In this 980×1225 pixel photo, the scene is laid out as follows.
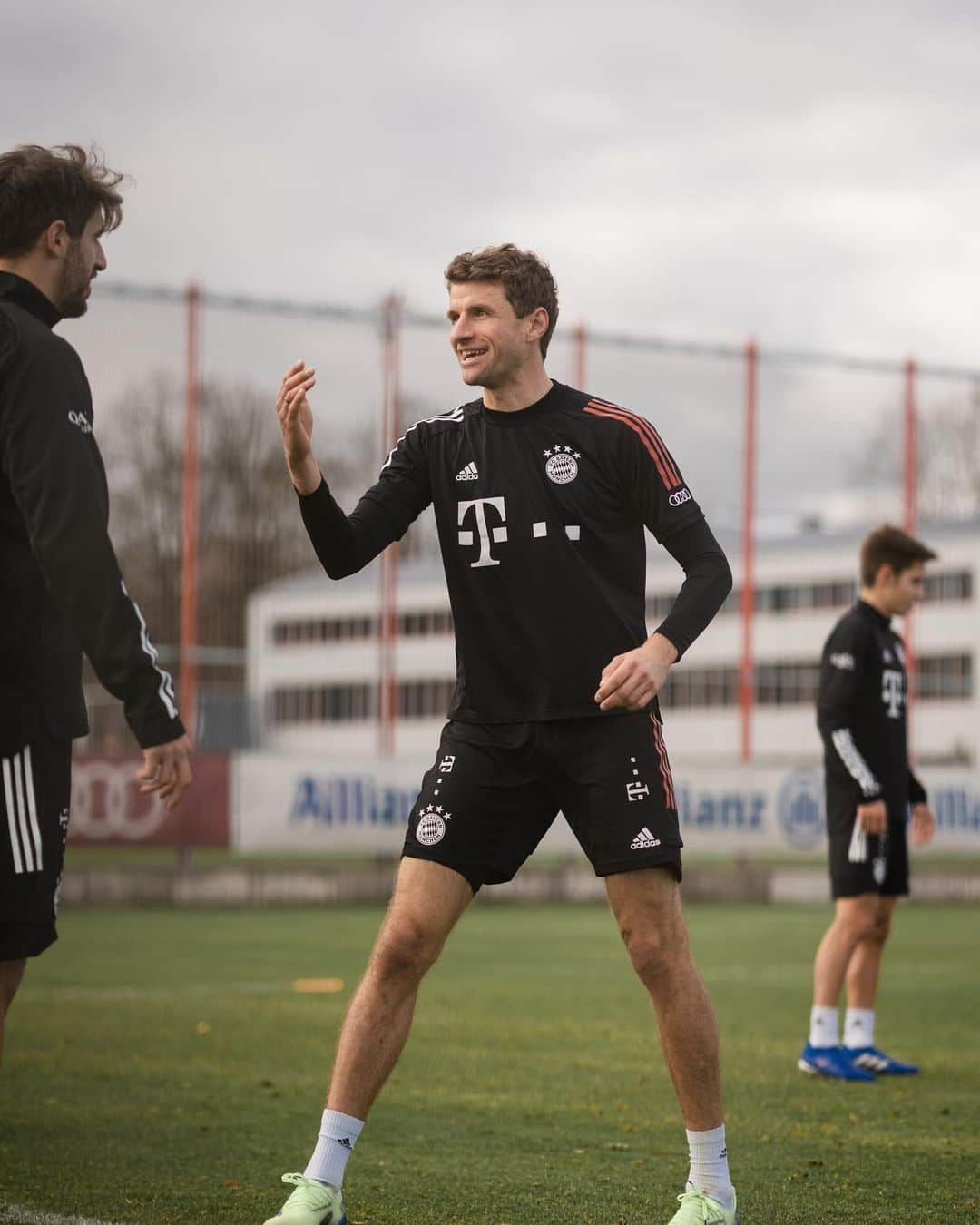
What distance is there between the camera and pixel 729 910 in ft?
65.3

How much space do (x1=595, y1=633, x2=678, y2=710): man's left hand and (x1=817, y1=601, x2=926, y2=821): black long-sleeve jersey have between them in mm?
3853

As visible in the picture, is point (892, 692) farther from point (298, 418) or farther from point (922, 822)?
point (298, 418)

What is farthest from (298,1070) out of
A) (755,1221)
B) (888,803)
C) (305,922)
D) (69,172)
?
(305,922)

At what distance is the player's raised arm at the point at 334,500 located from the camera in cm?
484

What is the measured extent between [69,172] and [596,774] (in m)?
1.96

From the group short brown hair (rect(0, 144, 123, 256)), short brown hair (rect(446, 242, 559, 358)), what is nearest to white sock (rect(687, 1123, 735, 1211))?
short brown hair (rect(446, 242, 559, 358))

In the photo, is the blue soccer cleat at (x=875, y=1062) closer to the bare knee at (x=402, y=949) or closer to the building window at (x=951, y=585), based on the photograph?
the bare knee at (x=402, y=949)

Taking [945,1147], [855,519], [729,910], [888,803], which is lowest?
[729,910]

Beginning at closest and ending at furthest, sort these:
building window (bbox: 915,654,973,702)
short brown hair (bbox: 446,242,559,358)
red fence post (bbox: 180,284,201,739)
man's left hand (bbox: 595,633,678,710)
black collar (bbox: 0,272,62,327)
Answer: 1. black collar (bbox: 0,272,62,327)
2. man's left hand (bbox: 595,633,678,710)
3. short brown hair (bbox: 446,242,559,358)
4. red fence post (bbox: 180,284,201,739)
5. building window (bbox: 915,654,973,702)

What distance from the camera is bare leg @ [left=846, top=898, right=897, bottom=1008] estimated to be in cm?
837

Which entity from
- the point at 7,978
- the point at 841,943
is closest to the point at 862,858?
the point at 841,943

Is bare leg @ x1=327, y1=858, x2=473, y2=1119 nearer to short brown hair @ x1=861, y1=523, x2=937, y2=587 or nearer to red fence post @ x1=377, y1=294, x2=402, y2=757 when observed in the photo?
short brown hair @ x1=861, y1=523, x2=937, y2=587

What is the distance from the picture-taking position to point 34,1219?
16.6ft

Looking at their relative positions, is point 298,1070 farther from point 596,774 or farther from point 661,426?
point 661,426
